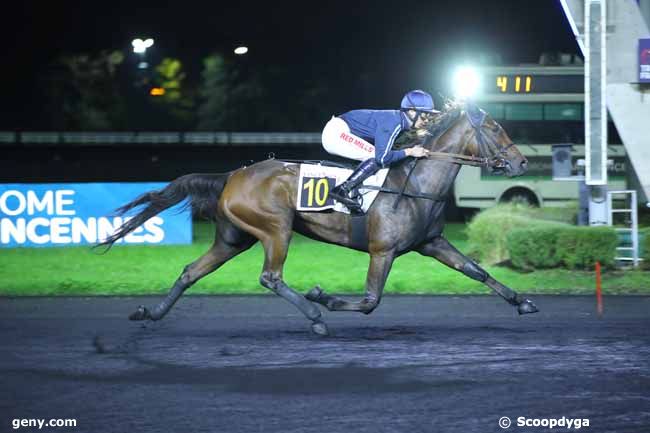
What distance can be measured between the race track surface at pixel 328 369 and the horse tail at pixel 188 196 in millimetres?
1019

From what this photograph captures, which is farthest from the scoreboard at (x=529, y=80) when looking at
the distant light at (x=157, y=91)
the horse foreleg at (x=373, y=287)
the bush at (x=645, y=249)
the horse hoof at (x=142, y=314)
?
the distant light at (x=157, y=91)

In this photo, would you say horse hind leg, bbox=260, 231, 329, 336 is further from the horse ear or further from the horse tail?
the horse ear

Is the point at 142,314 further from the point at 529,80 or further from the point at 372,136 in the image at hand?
the point at 529,80

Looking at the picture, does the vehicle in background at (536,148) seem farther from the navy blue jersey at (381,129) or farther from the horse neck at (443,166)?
the navy blue jersey at (381,129)

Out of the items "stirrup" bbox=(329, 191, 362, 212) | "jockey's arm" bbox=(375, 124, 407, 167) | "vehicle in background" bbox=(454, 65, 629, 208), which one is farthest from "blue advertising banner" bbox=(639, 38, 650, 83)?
"vehicle in background" bbox=(454, 65, 629, 208)

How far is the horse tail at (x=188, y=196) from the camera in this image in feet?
31.8

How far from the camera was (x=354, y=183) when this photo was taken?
892 centimetres

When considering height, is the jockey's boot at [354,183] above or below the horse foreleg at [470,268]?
above

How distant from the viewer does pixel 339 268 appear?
14516mm

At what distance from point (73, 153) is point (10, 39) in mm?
6297

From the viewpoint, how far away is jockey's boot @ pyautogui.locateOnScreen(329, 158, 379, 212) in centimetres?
892

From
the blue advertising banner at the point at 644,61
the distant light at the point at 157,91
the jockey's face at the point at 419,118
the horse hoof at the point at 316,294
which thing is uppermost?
the distant light at the point at 157,91

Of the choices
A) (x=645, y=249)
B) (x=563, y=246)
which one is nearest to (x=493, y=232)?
(x=563, y=246)

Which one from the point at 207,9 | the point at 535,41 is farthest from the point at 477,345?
the point at 207,9
